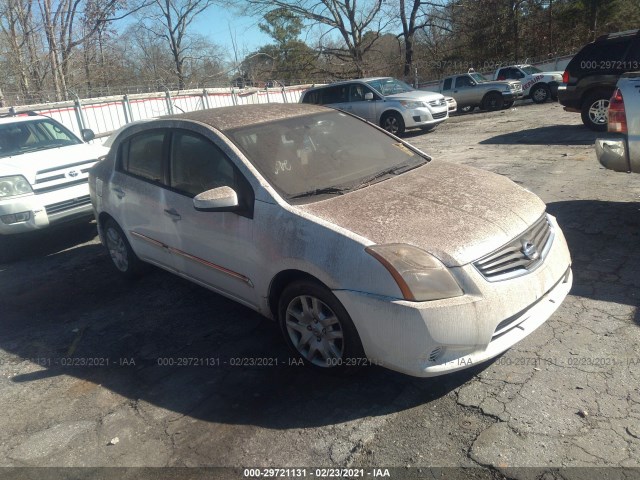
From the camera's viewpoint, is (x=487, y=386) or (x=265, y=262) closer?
(x=487, y=386)

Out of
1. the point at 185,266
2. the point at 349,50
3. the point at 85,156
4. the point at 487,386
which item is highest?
the point at 349,50

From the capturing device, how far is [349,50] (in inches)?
1315

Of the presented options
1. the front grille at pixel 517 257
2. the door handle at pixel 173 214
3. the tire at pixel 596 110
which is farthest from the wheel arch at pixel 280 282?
the tire at pixel 596 110

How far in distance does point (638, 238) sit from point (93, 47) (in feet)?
94.3

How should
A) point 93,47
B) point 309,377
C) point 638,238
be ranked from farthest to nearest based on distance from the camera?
point 93,47 → point 638,238 → point 309,377

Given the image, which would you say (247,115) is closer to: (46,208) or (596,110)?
(46,208)

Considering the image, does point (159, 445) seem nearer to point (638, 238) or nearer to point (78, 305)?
point (78, 305)

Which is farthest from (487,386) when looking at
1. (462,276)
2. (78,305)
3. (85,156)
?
(85,156)

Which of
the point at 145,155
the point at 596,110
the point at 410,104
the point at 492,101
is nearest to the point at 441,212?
the point at 145,155

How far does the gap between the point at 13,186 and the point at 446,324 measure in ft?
20.1

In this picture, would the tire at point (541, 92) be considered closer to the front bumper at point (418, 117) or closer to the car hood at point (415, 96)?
the car hood at point (415, 96)

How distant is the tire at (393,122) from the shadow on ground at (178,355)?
11.1 metres

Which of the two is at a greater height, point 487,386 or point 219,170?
point 219,170

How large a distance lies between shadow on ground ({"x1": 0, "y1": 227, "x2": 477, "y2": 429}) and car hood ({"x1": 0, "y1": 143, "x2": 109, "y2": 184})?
64.4 inches
